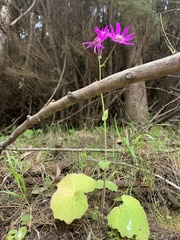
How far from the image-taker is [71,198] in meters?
1.05

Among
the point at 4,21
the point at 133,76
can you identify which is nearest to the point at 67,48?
the point at 4,21

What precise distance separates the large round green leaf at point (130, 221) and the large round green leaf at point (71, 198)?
0.14 m

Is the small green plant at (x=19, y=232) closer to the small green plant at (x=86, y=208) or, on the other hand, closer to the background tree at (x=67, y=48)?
the small green plant at (x=86, y=208)

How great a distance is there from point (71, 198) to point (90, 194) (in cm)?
21

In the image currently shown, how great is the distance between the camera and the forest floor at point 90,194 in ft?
3.53

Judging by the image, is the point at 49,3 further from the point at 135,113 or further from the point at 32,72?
the point at 135,113

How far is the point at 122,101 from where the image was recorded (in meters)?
2.96

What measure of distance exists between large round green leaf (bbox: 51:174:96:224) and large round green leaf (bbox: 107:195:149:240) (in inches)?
5.7

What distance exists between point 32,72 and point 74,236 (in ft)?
6.83

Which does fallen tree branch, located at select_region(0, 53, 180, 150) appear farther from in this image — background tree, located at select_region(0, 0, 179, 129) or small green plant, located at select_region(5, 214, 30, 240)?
background tree, located at select_region(0, 0, 179, 129)

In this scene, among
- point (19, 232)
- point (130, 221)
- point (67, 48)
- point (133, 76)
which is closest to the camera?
point (133, 76)

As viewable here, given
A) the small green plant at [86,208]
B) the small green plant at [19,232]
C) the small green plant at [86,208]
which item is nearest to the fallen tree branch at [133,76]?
the small green plant at [86,208]

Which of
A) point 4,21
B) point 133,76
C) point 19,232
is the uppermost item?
point 4,21

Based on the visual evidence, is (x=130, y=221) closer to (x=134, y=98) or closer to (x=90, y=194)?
(x=90, y=194)
